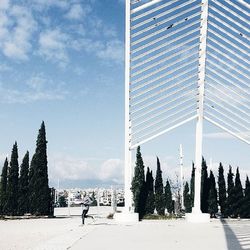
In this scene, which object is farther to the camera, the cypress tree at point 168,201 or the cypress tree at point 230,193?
the cypress tree at point 168,201

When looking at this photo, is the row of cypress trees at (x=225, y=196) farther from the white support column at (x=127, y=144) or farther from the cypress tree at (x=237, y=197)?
the white support column at (x=127, y=144)

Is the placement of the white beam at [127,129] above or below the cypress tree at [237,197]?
above

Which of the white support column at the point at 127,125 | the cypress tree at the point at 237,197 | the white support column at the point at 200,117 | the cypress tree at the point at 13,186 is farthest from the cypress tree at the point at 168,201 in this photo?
the white support column at the point at 127,125

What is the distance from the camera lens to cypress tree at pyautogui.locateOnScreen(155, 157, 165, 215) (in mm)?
25547

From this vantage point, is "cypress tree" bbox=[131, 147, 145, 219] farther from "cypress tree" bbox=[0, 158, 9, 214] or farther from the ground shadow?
the ground shadow

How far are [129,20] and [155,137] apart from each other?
4.96 m

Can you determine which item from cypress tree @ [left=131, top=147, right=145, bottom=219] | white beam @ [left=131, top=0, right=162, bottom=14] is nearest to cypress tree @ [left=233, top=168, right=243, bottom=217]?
cypress tree @ [left=131, top=147, right=145, bottom=219]

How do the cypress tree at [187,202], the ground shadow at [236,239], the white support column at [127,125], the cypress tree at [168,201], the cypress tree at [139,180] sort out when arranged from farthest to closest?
the cypress tree at [187,202] → the cypress tree at [168,201] → the cypress tree at [139,180] → the white support column at [127,125] → the ground shadow at [236,239]

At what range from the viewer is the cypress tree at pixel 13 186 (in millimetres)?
25609

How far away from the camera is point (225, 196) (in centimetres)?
2667

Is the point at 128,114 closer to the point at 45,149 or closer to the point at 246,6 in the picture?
the point at 246,6

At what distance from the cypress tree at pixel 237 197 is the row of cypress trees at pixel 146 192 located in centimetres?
422

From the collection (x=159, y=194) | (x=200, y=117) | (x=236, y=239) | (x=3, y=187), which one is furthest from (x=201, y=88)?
(x=3, y=187)

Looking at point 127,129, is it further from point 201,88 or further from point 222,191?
point 222,191
